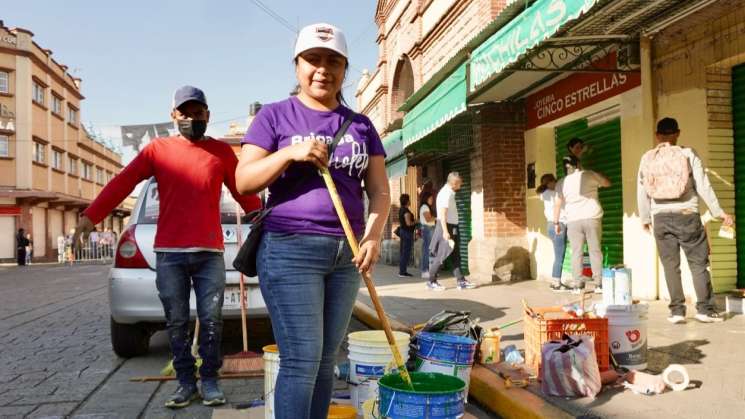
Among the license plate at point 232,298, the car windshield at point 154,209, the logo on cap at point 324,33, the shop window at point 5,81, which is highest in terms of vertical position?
the shop window at point 5,81

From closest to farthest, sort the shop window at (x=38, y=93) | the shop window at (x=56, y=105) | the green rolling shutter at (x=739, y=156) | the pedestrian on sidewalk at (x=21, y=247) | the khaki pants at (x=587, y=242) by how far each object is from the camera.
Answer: the green rolling shutter at (x=739, y=156) < the khaki pants at (x=587, y=242) < the pedestrian on sidewalk at (x=21, y=247) < the shop window at (x=38, y=93) < the shop window at (x=56, y=105)

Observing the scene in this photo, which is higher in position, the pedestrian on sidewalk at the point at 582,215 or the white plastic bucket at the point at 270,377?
the pedestrian on sidewalk at the point at 582,215

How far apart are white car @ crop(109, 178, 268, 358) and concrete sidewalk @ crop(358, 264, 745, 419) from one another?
6.77 ft

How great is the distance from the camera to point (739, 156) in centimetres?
704

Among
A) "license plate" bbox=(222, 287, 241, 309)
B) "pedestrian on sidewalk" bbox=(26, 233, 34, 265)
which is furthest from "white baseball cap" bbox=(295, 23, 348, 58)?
"pedestrian on sidewalk" bbox=(26, 233, 34, 265)

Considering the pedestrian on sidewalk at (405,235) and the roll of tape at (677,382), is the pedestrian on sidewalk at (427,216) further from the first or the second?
the roll of tape at (677,382)

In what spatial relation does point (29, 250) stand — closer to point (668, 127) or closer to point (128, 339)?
point (128, 339)

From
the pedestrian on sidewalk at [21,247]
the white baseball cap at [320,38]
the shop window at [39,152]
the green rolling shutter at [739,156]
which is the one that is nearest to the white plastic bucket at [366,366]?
the white baseball cap at [320,38]

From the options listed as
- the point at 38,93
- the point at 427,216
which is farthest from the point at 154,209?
the point at 38,93

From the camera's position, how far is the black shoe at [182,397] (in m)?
3.95

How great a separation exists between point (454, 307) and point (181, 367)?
422cm

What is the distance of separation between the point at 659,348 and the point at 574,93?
17.2 feet

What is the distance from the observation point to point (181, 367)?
4.04 meters

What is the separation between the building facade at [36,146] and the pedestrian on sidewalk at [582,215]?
33835mm
